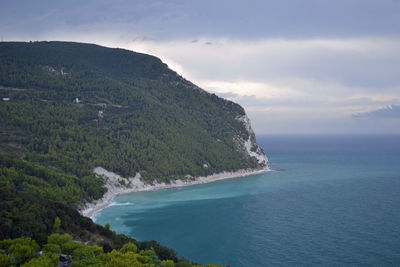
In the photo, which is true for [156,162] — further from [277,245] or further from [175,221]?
[277,245]

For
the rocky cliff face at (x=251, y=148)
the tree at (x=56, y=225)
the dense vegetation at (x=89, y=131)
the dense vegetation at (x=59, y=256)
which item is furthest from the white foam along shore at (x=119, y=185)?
the dense vegetation at (x=59, y=256)

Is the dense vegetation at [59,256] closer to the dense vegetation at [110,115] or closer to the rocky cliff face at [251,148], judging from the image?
the dense vegetation at [110,115]

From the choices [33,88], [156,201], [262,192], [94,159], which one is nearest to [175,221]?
[156,201]

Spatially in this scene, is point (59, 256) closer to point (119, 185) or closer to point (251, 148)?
point (119, 185)

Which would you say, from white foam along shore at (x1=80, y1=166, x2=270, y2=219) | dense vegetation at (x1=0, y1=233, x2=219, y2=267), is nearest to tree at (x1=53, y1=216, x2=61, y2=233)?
dense vegetation at (x1=0, y1=233, x2=219, y2=267)

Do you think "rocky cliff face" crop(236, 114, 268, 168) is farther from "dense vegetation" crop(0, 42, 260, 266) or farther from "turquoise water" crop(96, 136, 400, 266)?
"turquoise water" crop(96, 136, 400, 266)
